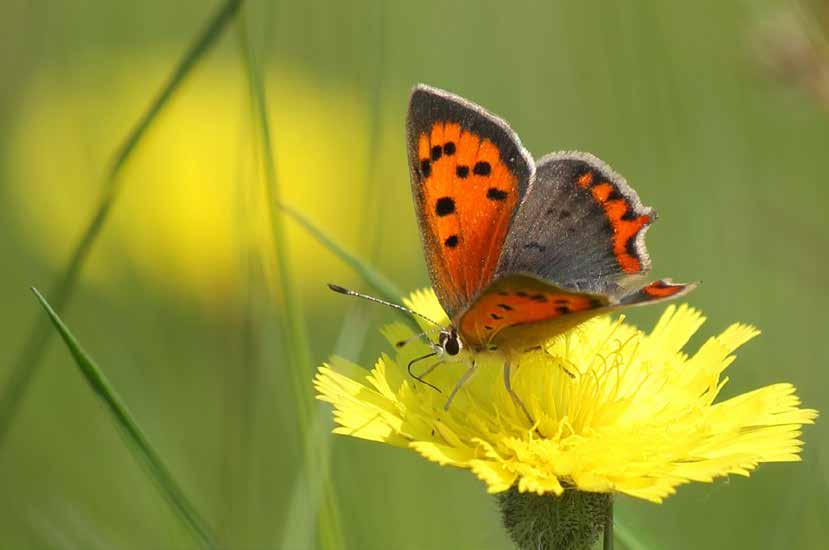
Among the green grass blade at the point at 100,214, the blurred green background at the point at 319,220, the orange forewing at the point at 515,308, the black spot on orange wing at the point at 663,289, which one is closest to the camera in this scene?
the orange forewing at the point at 515,308

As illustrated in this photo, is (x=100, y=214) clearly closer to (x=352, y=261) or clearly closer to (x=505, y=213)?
(x=352, y=261)

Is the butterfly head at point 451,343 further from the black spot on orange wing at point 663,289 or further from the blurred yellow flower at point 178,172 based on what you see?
the blurred yellow flower at point 178,172

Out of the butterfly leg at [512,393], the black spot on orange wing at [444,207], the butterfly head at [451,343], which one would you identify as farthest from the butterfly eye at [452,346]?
the black spot on orange wing at [444,207]

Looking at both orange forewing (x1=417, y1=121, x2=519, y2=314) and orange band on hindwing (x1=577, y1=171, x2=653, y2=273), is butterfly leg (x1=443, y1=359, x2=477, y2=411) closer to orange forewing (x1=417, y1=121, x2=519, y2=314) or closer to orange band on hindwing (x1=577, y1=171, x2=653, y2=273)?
orange forewing (x1=417, y1=121, x2=519, y2=314)

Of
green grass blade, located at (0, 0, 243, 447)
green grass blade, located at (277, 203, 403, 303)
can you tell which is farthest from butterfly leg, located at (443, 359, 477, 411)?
green grass blade, located at (0, 0, 243, 447)

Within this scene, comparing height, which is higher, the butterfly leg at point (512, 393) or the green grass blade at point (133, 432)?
the butterfly leg at point (512, 393)

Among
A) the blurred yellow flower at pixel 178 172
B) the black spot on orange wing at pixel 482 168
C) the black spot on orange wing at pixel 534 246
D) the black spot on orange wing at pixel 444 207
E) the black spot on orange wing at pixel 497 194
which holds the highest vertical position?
the blurred yellow flower at pixel 178 172
